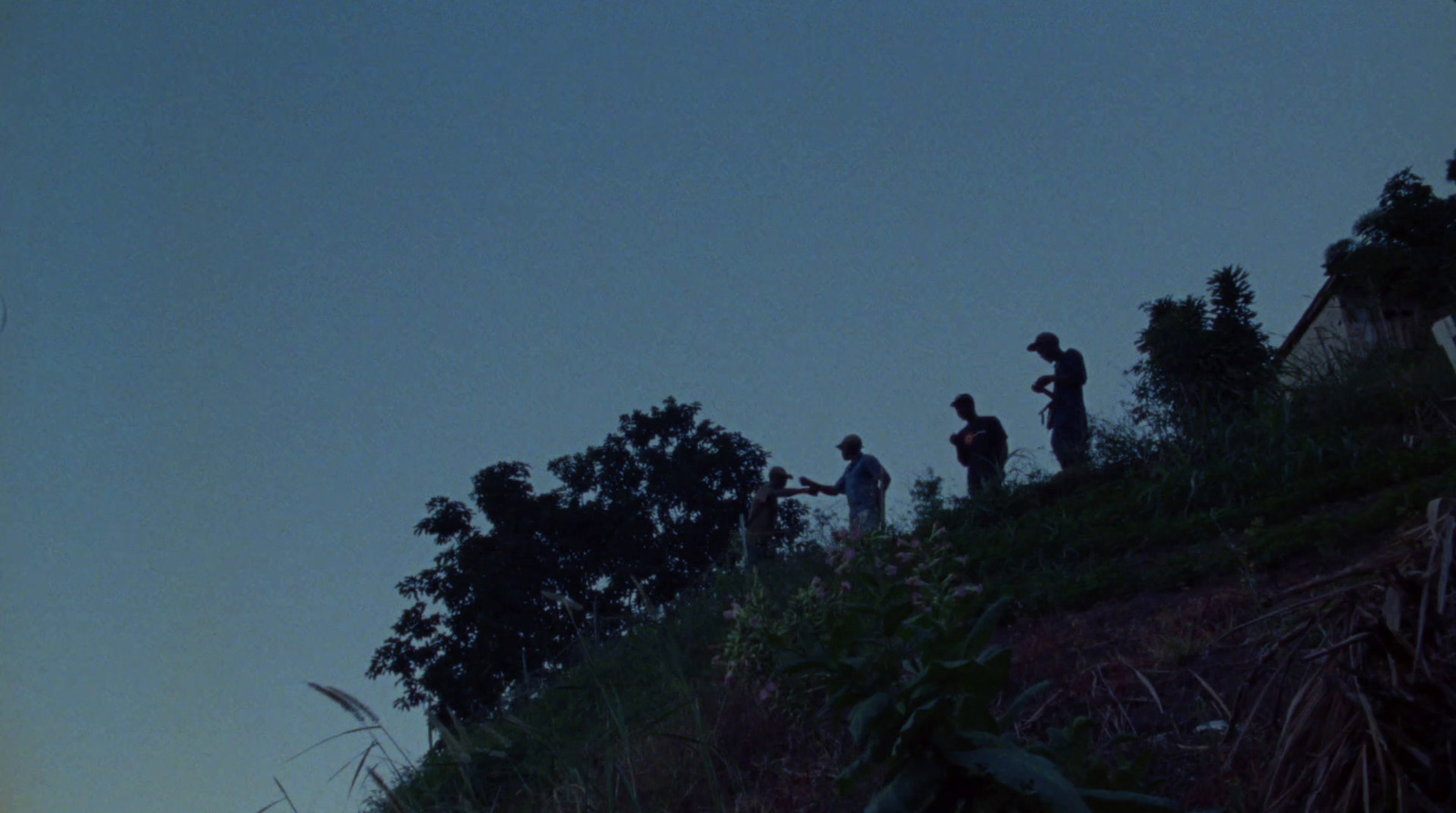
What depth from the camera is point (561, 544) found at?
23.2 m

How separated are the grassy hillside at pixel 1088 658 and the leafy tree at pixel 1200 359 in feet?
1.52

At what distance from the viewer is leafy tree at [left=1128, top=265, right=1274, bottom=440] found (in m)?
9.64

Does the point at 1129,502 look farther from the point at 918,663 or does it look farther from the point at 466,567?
the point at 466,567

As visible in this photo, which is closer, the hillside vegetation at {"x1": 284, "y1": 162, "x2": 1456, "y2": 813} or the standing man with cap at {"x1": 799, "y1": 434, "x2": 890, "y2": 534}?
the hillside vegetation at {"x1": 284, "y1": 162, "x2": 1456, "y2": 813}

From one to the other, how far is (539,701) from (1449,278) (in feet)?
42.6

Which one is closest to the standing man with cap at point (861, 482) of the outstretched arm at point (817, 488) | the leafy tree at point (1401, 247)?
the outstretched arm at point (817, 488)

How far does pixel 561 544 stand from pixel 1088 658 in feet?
62.3

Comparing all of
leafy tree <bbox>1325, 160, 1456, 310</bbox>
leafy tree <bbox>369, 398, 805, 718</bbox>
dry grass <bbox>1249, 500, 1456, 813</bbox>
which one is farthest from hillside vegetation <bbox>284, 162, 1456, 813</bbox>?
leafy tree <bbox>369, 398, 805, 718</bbox>

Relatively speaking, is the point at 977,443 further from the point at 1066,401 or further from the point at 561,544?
the point at 561,544

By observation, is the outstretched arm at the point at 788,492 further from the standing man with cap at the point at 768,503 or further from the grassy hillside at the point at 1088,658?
the grassy hillside at the point at 1088,658

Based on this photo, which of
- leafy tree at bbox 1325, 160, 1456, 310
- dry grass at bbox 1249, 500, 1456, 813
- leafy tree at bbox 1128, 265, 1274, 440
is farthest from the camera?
leafy tree at bbox 1325, 160, 1456, 310

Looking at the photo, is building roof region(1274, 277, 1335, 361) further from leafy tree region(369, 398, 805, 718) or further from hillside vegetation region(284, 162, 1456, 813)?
leafy tree region(369, 398, 805, 718)

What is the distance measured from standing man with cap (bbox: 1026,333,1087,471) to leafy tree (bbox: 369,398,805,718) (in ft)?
19.9

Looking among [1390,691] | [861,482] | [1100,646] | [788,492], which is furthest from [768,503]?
[1390,691]
